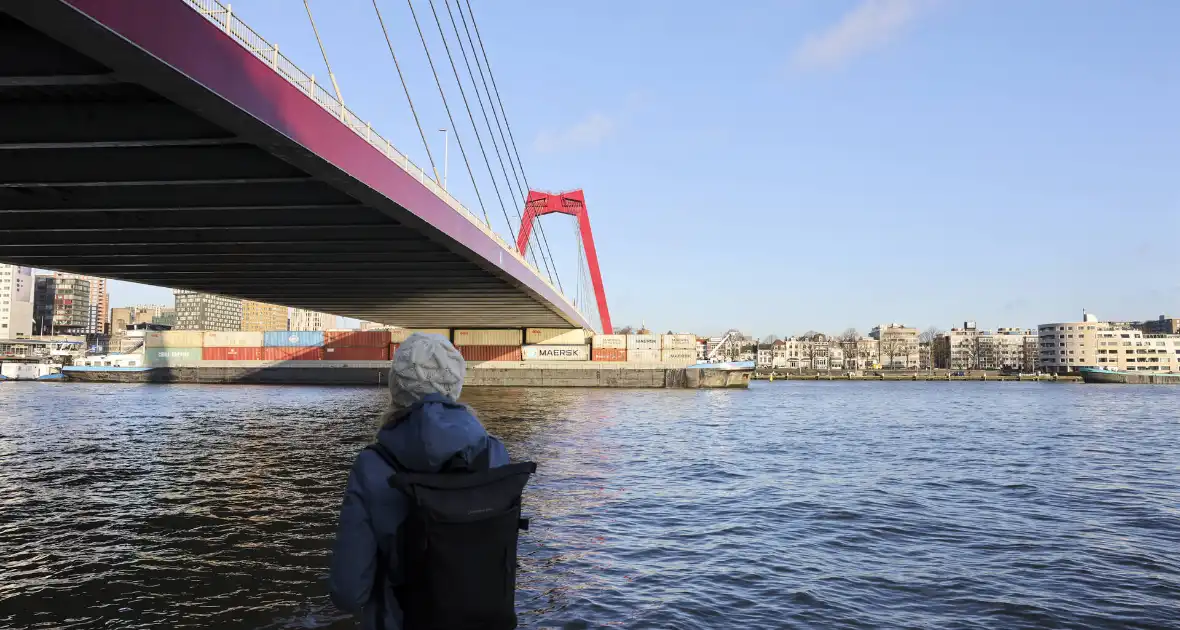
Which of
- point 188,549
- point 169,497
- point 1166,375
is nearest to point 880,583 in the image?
point 188,549

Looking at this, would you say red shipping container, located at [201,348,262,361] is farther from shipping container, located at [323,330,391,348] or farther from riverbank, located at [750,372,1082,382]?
riverbank, located at [750,372,1082,382]

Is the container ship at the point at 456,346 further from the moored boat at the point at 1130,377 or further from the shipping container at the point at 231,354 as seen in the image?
the moored boat at the point at 1130,377

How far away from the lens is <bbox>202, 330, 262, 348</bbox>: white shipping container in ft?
243

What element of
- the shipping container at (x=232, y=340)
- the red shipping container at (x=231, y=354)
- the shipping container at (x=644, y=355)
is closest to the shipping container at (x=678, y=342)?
the shipping container at (x=644, y=355)

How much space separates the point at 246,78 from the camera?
9000 mm

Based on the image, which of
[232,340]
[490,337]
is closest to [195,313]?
[232,340]

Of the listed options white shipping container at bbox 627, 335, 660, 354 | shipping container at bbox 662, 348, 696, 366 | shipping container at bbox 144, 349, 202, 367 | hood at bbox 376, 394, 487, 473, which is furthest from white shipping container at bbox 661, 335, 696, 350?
hood at bbox 376, 394, 487, 473

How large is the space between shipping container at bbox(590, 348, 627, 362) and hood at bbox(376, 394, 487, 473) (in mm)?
65839

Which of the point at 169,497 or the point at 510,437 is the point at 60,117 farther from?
the point at 510,437

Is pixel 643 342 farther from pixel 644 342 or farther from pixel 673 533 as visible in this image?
pixel 673 533

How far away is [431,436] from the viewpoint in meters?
2.20

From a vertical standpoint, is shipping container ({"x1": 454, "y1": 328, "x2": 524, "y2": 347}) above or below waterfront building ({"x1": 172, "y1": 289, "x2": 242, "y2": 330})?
below

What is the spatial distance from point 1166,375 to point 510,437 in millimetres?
121060

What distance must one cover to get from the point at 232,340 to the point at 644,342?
39771 millimetres
